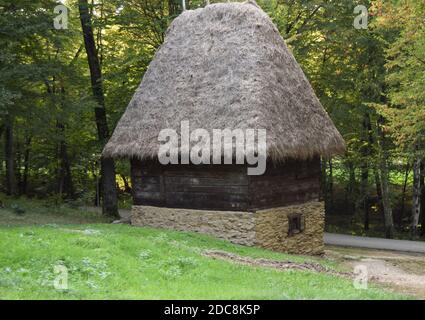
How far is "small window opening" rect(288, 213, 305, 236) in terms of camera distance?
54.8 ft

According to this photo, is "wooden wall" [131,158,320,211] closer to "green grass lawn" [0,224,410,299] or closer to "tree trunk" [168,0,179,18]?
"green grass lawn" [0,224,410,299]

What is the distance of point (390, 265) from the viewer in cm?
1605

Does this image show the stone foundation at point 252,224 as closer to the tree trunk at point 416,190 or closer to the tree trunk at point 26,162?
the tree trunk at point 416,190

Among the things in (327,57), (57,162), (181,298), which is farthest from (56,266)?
(57,162)

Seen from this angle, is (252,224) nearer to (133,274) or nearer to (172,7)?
(133,274)

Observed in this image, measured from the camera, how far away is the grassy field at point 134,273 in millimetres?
8438

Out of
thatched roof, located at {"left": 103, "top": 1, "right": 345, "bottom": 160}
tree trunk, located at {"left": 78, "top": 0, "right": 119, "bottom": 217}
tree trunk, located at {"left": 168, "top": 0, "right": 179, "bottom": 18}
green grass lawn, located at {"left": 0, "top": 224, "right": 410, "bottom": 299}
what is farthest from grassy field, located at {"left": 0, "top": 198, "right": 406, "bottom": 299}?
tree trunk, located at {"left": 168, "top": 0, "right": 179, "bottom": 18}

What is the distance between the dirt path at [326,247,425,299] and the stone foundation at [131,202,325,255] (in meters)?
1.19

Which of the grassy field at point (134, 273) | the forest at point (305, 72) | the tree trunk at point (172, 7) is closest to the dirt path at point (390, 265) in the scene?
the grassy field at point (134, 273)

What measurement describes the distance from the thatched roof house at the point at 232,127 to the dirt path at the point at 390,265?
4.85ft

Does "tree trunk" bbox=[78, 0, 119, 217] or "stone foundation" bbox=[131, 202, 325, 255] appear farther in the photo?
"tree trunk" bbox=[78, 0, 119, 217]

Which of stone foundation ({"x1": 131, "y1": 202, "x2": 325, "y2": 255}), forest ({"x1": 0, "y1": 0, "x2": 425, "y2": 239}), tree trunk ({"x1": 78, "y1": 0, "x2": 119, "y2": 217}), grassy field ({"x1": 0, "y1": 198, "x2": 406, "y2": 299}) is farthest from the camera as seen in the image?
tree trunk ({"x1": 78, "y1": 0, "x2": 119, "y2": 217})

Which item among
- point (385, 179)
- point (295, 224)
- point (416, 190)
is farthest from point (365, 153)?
point (295, 224)

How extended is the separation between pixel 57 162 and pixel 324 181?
1584 centimetres
